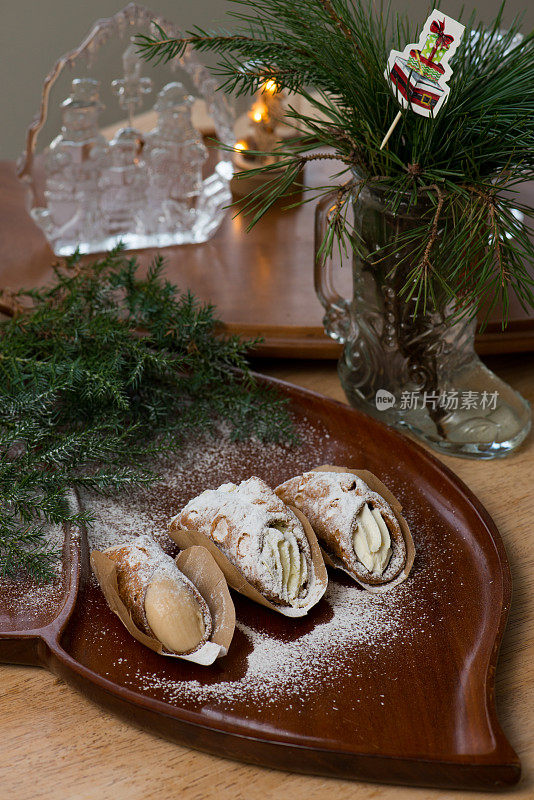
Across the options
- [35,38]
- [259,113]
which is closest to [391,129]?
[259,113]

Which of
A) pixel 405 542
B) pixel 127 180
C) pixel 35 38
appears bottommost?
pixel 405 542

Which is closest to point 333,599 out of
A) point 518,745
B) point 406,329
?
point 518,745

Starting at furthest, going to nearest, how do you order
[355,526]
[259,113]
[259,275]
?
[259,113]
[259,275]
[355,526]

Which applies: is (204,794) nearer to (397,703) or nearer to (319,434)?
(397,703)

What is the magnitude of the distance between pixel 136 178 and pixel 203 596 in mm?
781

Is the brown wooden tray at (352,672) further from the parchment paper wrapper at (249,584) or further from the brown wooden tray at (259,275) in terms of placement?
the brown wooden tray at (259,275)

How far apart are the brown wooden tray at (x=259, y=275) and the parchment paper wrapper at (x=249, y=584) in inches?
14.7

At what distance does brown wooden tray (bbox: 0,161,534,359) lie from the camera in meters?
1.03

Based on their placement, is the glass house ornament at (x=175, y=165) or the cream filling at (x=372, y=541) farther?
the glass house ornament at (x=175, y=165)

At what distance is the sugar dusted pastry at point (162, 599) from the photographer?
0.61 meters

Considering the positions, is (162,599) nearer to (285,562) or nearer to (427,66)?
(285,562)

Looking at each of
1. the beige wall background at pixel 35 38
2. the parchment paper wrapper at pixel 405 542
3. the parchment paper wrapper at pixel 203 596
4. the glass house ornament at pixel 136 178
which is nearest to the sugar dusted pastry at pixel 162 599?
the parchment paper wrapper at pixel 203 596

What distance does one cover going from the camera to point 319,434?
904 mm

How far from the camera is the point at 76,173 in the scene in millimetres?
1195
